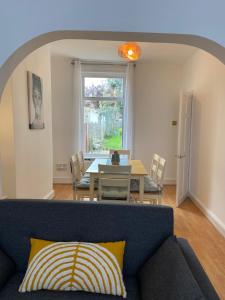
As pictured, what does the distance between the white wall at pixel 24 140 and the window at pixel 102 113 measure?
59.4 inches

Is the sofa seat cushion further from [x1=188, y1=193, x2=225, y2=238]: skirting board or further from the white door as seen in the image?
the white door

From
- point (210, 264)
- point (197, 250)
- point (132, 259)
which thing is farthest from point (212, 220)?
point (132, 259)

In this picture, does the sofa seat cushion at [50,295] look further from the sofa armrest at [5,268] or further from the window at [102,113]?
the window at [102,113]

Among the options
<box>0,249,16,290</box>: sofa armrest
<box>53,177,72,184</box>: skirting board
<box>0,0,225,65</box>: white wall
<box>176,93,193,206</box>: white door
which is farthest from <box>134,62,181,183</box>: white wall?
<box>0,249,16,290</box>: sofa armrest

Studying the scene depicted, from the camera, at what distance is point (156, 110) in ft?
17.9

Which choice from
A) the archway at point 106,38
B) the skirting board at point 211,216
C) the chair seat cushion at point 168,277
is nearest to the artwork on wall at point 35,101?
the archway at point 106,38

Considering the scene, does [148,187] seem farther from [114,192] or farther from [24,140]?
[24,140]

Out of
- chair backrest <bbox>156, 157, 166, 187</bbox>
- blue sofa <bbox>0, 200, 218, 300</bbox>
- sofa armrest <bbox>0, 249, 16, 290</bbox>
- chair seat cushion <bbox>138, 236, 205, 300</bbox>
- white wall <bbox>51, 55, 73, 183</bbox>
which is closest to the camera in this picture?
chair seat cushion <bbox>138, 236, 205, 300</bbox>

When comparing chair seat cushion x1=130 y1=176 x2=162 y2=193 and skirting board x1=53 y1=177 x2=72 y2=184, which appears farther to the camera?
skirting board x1=53 y1=177 x2=72 y2=184

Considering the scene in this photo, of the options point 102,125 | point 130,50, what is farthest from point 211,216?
point 102,125

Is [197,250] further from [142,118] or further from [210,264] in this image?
[142,118]

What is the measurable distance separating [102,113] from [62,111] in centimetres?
89

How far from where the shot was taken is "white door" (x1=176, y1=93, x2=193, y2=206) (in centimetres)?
401

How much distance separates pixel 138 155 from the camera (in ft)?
18.1
